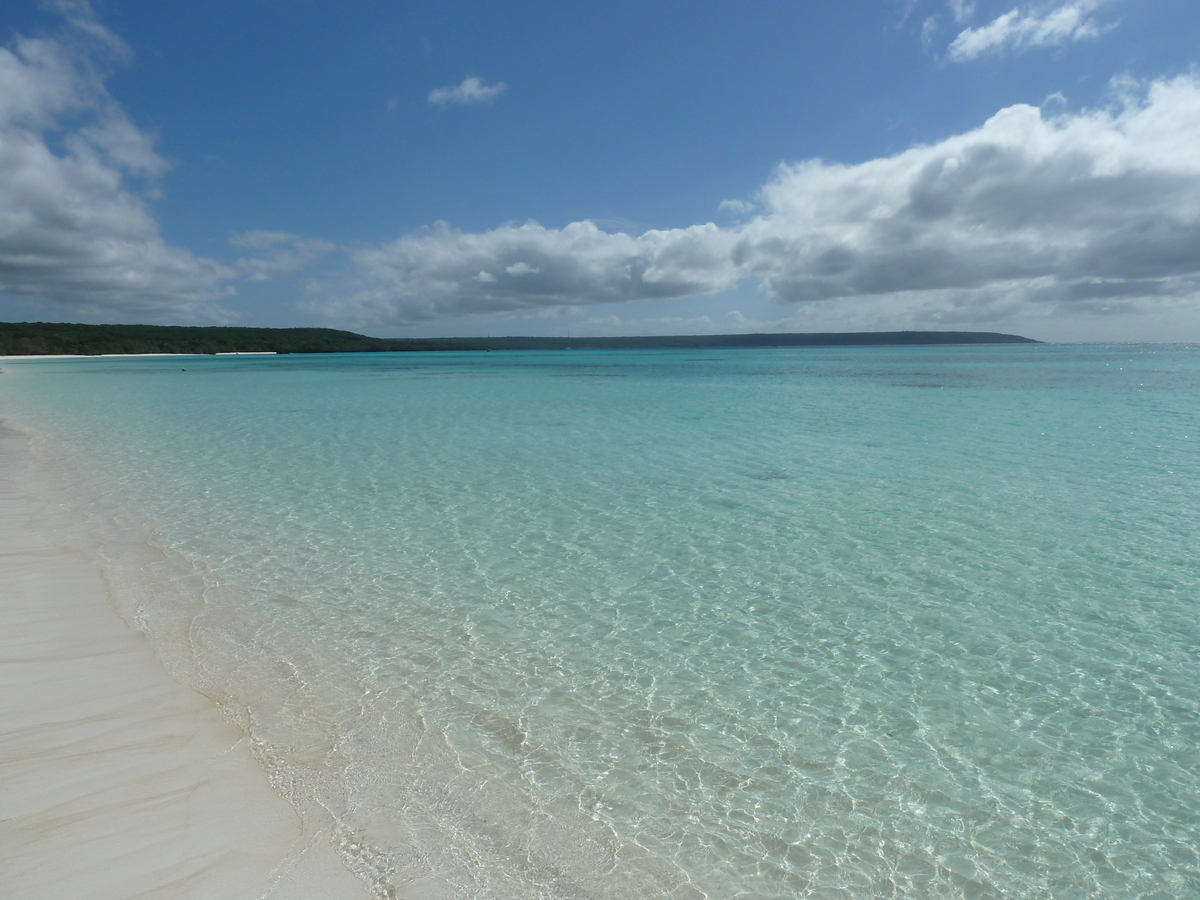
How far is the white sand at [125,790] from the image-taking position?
2928 millimetres

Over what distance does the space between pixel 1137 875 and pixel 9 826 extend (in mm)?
5334

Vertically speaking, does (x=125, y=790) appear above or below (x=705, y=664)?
above

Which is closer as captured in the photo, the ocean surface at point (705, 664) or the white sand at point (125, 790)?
the white sand at point (125, 790)

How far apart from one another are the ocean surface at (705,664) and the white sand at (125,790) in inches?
9.1

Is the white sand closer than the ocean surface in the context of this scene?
Yes

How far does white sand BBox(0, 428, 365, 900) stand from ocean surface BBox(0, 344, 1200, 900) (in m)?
0.23

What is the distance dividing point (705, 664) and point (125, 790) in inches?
146

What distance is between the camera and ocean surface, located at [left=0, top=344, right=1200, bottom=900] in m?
3.36

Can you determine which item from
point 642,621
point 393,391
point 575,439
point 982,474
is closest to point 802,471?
point 982,474

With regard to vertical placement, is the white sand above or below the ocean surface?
above

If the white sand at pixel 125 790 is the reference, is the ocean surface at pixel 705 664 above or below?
below

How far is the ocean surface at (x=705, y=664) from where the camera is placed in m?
3.36

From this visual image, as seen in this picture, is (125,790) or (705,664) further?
(705,664)

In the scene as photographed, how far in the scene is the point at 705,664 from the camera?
5.26 metres
